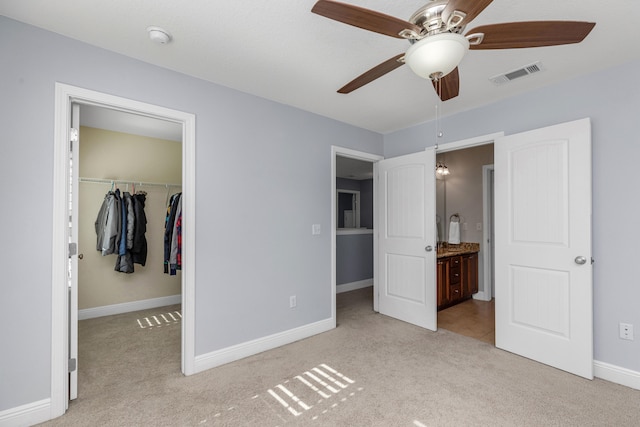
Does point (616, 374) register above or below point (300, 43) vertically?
below

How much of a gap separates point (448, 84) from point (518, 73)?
119 centimetres

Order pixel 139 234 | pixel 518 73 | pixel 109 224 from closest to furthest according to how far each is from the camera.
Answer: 1. pixel 518 73
2. pixel 109 224
3. pixel 139 234

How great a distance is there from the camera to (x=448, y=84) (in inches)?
68.6

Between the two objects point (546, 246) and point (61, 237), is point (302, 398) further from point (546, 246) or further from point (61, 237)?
point (546, 246)

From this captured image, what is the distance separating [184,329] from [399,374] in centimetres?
179

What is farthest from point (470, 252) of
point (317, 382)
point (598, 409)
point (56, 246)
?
point (56, 246)

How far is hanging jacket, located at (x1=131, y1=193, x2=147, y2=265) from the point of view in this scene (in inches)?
149

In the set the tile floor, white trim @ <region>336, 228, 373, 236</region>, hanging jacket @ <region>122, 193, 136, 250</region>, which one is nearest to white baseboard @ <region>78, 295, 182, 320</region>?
hanging jacket @ <region>122, 193, 136, 250</region>

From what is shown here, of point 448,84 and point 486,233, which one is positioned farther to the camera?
point 486,233

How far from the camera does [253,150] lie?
2828mm

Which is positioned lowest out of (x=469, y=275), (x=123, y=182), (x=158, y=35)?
(x=469, y=275)

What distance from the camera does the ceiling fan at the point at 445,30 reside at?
1.16 metres

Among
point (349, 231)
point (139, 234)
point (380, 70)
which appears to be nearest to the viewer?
point (380, 70)

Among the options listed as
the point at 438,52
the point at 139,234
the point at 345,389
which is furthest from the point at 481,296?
the point at 139,234
